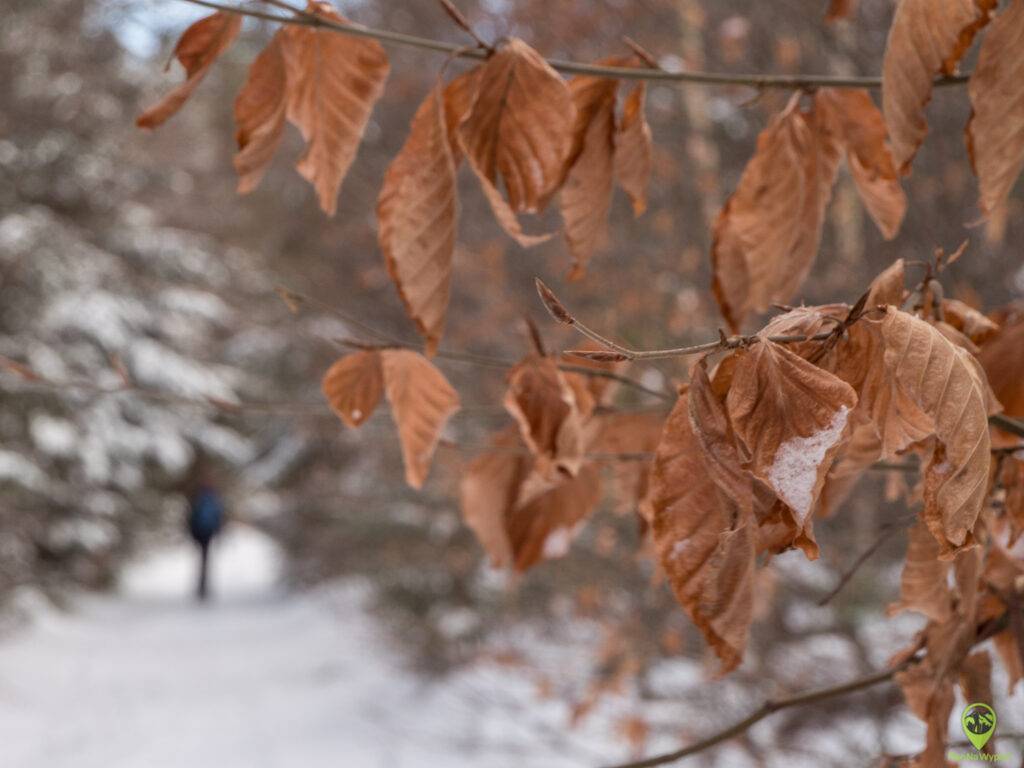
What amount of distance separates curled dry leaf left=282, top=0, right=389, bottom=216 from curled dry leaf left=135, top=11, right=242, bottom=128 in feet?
0.21

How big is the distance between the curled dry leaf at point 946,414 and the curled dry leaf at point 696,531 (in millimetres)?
133

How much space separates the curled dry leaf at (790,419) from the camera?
71 centimetres

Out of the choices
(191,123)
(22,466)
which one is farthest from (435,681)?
(191,123)

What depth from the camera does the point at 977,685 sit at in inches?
43.5

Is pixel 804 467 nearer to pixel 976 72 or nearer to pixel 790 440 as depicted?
pixel 790 440

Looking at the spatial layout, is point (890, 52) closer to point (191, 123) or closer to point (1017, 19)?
point (1017, 19)

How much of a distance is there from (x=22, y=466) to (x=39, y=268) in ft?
7.94

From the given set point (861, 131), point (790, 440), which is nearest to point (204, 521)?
point (861, 131)

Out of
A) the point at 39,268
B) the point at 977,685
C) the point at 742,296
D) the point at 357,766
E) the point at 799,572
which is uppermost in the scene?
the point at 742,296

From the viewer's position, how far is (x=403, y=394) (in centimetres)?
125

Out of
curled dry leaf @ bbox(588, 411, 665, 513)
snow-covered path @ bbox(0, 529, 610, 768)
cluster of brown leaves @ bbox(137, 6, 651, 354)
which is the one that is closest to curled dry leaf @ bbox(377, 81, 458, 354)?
cluster of brown leaves @ bbox(137, 6, 651, 354)

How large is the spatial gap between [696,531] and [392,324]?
989 centimetres

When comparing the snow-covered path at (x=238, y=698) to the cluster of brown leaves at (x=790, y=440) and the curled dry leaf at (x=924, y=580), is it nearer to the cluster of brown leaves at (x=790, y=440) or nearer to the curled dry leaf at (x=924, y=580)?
the curled dry leaf at (x=924, y=580)

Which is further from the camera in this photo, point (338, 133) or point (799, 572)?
point (799, 572)
